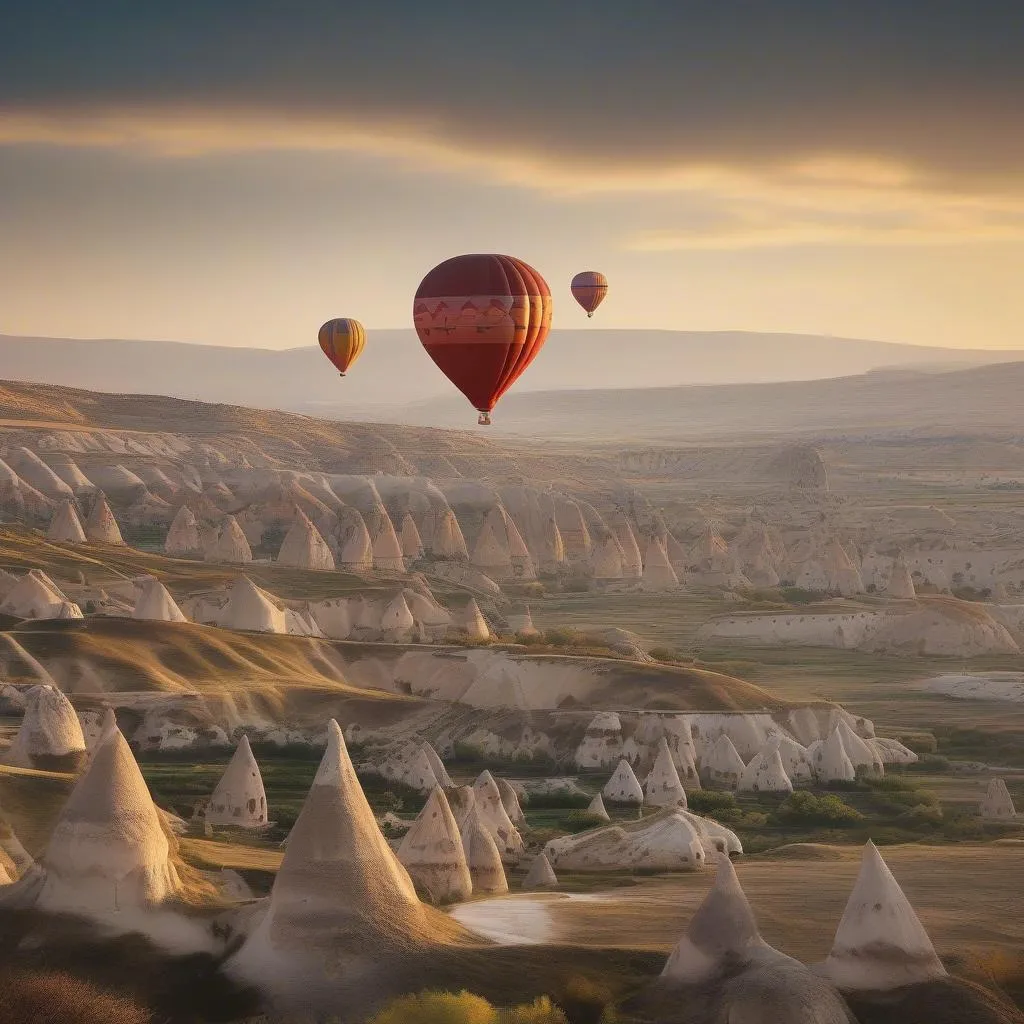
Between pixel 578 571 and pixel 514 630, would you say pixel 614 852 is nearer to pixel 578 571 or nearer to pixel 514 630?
pixel 514 630

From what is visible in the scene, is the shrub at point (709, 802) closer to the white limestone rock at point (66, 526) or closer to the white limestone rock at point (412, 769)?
the white limestone rock at point (412, 769)

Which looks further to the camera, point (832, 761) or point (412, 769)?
point (832, 761)

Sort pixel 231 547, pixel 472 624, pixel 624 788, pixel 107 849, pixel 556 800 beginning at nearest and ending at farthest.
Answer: pixel 107 849
pixel 624 788
pixel 556 800
pixel 472 624
pixel 231 547

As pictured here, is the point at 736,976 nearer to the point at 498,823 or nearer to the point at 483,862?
the point at 483,862

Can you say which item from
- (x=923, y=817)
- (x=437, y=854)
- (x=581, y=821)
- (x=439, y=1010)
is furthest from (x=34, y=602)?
(x=439, y=1010)

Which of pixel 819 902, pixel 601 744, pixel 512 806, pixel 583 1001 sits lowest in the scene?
pixel 601 744

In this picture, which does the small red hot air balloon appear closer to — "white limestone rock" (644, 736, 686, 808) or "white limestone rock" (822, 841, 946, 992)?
"white limestone rock" (644, 736, 686, 808)

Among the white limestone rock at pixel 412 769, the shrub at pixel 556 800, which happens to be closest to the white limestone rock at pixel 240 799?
the white limestone rock at pixel 412 769
